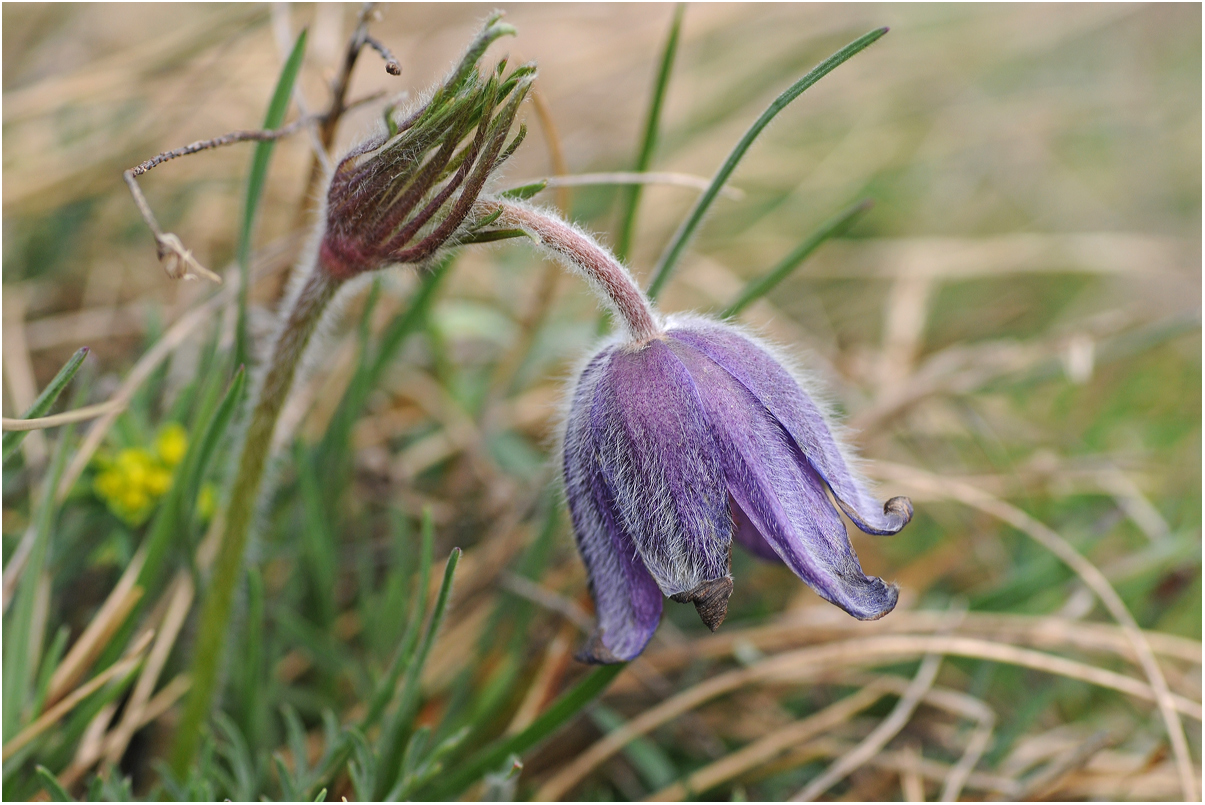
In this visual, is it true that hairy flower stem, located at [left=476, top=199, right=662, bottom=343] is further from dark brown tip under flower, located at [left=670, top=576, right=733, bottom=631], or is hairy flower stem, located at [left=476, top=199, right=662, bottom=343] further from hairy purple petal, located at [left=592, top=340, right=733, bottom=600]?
dark brown tip under flower, located at [left=670, top=576, right=733, bottom=631]

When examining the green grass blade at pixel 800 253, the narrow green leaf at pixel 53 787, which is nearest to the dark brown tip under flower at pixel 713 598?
the green grass blade at pixel 800 253

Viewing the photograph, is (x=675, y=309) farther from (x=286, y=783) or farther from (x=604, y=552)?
(x=286, y=783)

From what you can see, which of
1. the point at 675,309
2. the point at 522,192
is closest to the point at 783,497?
the point at 522,192

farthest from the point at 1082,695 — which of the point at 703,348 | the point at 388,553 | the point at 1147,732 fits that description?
the point at 388,553

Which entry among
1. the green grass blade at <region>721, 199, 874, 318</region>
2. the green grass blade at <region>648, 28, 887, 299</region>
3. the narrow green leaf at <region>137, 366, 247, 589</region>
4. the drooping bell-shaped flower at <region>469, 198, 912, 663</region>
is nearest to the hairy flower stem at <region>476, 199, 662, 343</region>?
the drooping bell-shaped flower at <region>469, 198, 912, 663</region>

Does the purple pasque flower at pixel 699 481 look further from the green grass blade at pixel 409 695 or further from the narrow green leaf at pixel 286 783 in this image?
the narrow green leaf at pixel 286 783
